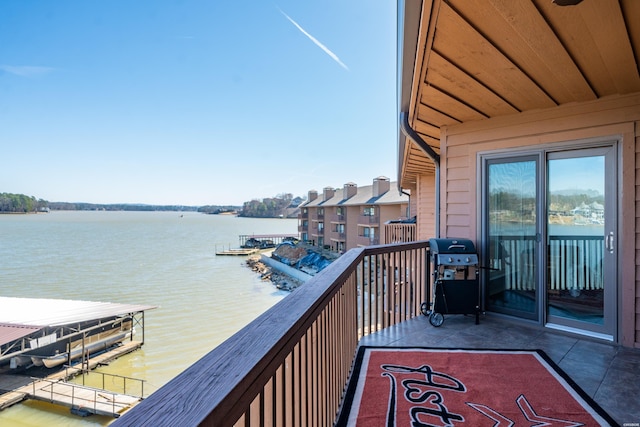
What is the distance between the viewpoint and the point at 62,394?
29.6 ft

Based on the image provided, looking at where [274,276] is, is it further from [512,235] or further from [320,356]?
[320,356]

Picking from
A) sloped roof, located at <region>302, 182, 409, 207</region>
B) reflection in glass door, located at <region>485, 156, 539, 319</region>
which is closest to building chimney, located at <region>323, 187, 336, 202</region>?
sloped roof, located at <region>302, 182, 409, 207</region>

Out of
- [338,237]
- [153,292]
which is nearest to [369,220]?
[338,237]

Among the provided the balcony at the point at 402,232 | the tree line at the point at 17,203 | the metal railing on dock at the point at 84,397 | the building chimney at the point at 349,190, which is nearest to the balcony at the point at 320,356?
the balcony at the point at 402,232

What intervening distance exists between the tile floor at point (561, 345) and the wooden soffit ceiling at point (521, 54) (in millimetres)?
2244

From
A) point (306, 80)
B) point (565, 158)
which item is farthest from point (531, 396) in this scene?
point (306, 80)

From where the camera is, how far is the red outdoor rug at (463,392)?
6.33 feet

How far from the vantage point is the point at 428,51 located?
2.07 meters

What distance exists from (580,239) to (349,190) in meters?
25.2

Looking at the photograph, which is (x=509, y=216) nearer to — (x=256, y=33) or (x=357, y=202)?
(x=256, y=33)

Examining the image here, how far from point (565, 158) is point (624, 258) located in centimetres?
104

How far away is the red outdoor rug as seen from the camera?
6.33 ft

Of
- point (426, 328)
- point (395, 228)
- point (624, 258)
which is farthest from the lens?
point (395, 228)

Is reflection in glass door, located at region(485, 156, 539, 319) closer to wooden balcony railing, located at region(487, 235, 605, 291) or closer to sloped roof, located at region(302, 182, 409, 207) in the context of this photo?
wooden balcony railing, located at region(487, 235, 605, 291)
